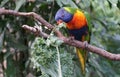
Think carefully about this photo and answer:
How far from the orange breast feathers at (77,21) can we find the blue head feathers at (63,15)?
53mm

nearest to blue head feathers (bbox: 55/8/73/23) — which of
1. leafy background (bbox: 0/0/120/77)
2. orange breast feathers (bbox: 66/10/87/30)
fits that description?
orange breast feathers (bbox: 66/10/87/30)

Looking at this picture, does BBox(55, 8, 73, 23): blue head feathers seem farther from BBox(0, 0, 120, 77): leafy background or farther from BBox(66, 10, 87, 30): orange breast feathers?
BBox(0, 0, 120, 77): leafy background

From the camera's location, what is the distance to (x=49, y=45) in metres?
0.94

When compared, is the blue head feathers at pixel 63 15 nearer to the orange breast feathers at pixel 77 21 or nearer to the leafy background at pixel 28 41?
the orange breast feathers at pixel 77 21

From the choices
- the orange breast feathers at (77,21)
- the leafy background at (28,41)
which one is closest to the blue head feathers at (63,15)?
the orange breast feathers at (77,21)

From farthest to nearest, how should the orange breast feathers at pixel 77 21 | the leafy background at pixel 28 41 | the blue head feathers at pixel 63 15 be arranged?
the leafy background at pixel 28 41 → the orange breast feathers at pixel 77 21 → the blue head feathers at pixel 63 15

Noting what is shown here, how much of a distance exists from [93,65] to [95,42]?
14cm

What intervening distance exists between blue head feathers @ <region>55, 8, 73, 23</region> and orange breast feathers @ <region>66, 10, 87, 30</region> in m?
0.05

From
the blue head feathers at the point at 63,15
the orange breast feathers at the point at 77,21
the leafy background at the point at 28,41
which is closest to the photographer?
the blue head feathers at the point at 63,15

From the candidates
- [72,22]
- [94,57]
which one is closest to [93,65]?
[94,57]

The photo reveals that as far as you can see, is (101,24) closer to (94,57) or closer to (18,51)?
(94,57)

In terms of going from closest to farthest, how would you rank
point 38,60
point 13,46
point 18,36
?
point 38,60 < point 13,46 < point 18,36

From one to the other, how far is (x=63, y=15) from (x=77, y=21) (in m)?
0.22

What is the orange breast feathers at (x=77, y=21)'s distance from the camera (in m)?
1.56
